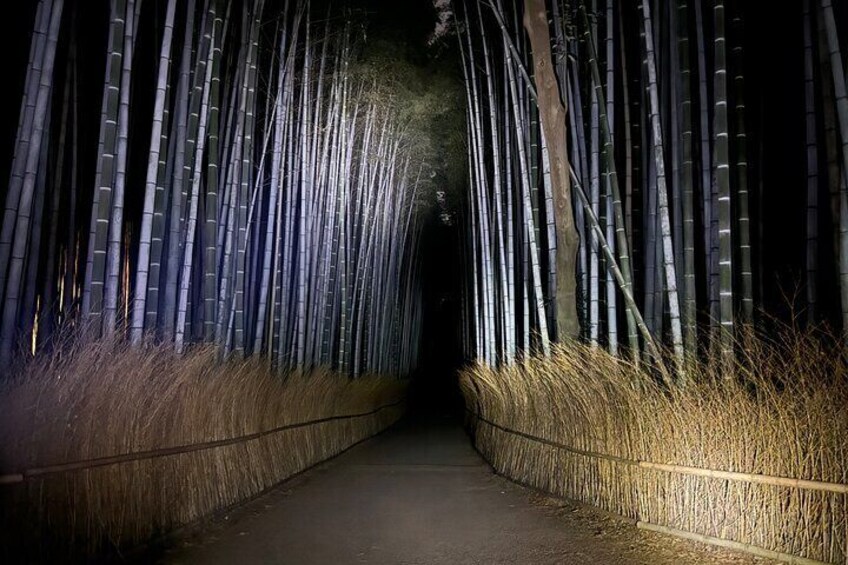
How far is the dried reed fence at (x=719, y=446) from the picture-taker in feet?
8.55

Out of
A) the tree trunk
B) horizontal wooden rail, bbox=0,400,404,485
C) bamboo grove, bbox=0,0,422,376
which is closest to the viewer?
horizontal wooden rail, bbox=0,400,404,485

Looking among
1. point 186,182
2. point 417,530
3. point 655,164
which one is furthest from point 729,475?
point 186,182

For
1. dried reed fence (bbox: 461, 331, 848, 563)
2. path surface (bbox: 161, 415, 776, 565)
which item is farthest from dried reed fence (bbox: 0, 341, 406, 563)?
dried reed fence (bbox: 461, 331, 848, 563)

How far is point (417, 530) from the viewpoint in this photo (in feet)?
11.8

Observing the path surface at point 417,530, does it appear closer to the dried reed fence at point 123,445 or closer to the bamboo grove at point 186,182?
the dried reed fence at point 123,445

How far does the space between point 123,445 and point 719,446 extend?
2756 millimetres

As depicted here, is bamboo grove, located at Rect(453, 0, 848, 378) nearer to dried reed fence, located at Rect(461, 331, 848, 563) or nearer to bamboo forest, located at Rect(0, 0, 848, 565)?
bamboo forest, located at Rect(0, 0, 848, 565)

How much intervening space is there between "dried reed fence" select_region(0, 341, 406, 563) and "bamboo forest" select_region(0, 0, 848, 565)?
15mm

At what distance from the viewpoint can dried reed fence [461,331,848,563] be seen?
103 inches

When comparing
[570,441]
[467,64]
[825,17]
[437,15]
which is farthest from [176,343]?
[437,15]

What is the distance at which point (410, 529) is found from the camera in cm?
362

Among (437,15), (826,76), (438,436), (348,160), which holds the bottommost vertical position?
(438,436)

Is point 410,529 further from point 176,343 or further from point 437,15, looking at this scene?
point 437,15

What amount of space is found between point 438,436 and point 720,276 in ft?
23.8
